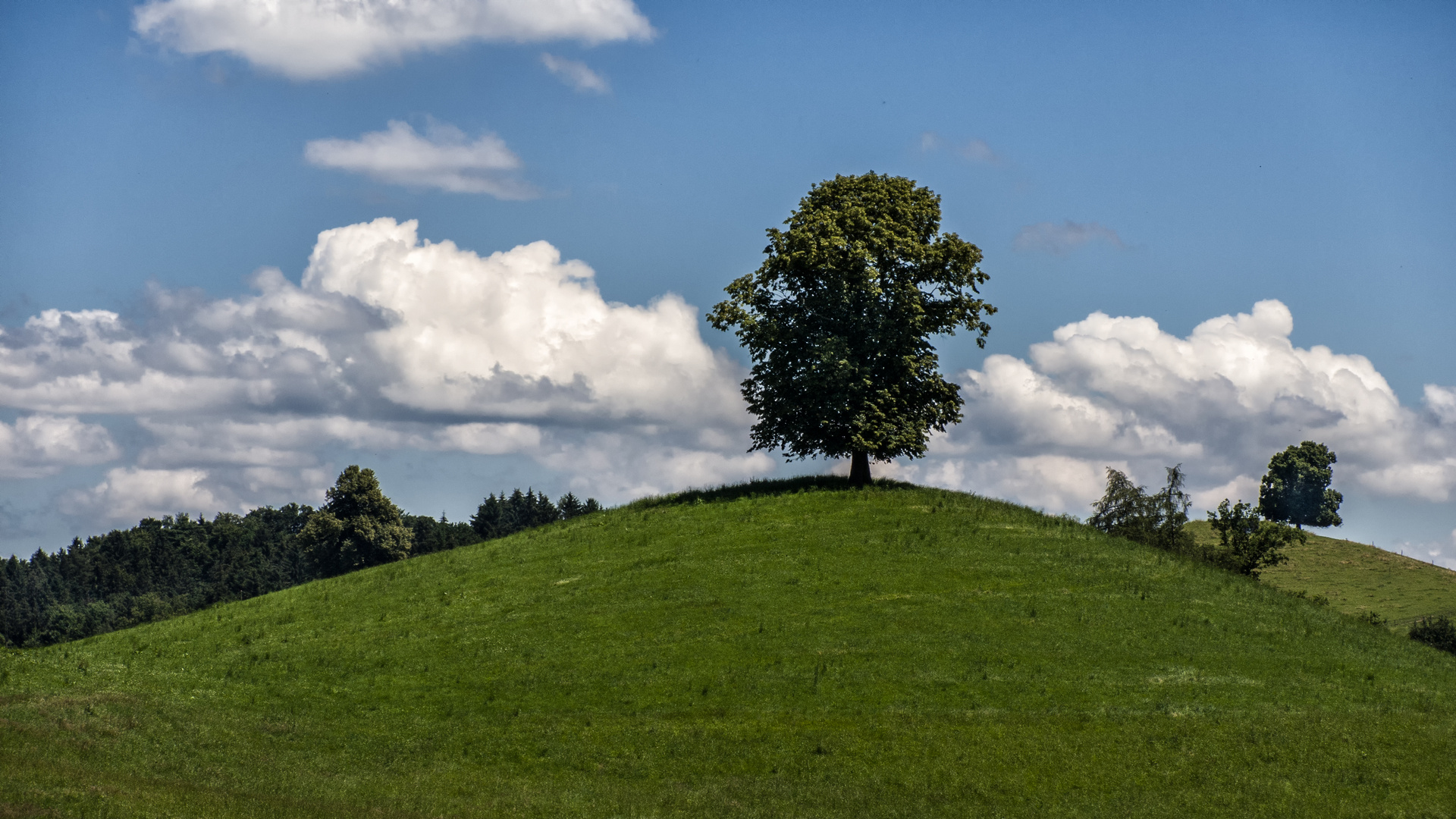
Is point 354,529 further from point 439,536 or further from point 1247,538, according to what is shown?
point 1247,538

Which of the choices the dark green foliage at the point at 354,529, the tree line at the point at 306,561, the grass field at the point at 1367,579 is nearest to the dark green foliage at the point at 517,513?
the tree line at the point at 306,561

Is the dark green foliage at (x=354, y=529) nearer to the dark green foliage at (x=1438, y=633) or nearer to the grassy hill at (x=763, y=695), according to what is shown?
the grassy hill at (x=763, y=695)

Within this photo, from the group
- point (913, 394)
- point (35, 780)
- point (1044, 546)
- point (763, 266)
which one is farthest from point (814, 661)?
point (763, 266)

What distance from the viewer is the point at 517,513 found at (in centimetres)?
18850

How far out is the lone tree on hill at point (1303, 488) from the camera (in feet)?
487

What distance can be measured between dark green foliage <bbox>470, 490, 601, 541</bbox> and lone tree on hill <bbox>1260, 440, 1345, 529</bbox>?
10153 cm

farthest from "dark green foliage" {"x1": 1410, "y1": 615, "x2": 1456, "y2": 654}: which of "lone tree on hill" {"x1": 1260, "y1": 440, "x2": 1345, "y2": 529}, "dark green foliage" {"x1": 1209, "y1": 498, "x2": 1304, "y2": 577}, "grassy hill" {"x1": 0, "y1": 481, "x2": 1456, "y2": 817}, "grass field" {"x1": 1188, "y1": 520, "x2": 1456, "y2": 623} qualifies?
"lone tree on hill" {"x1": 1260, "y1": 440, "x2": 1345, "y2": 529}

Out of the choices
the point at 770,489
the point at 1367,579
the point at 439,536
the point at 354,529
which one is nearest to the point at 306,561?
the point at 439,536

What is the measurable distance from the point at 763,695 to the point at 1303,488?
141 metres

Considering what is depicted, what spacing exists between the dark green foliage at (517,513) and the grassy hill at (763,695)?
12403 centimetres

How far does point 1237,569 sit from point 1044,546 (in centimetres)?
2247

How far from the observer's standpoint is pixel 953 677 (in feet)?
111

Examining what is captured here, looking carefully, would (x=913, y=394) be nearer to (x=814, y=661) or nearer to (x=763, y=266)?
(x=763, y=266)

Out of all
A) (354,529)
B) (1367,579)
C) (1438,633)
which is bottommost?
(1438,633)
